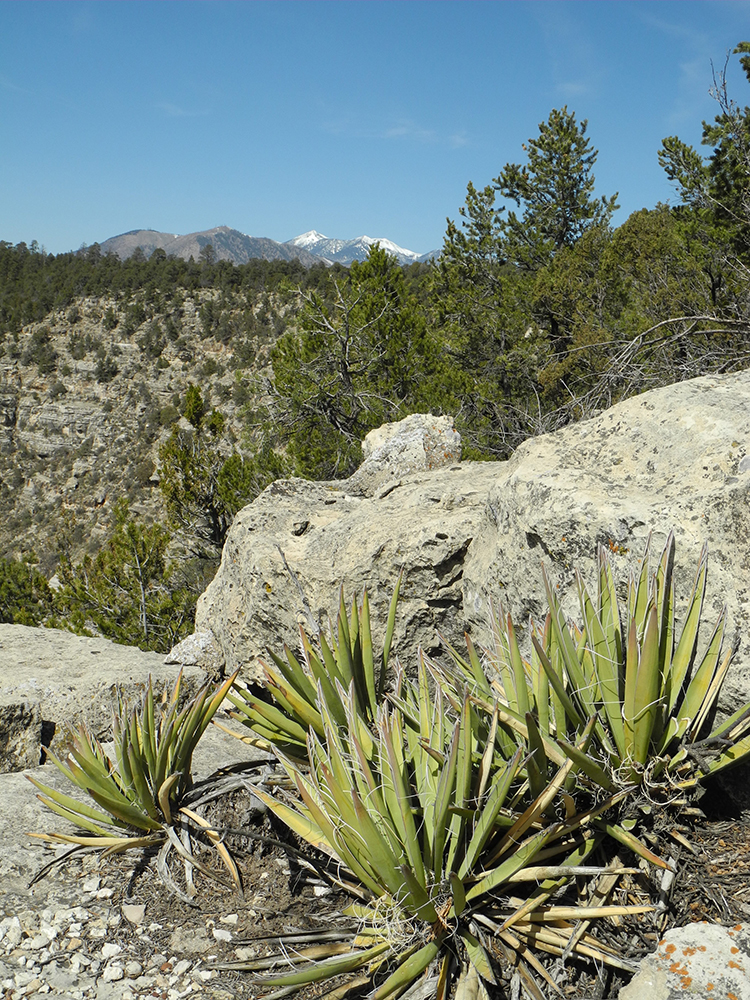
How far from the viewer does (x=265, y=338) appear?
38.1m

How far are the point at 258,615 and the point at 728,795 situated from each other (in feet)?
8.79

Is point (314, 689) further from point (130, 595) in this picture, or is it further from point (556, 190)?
point (556, 190)

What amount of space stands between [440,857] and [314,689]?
1.13 m

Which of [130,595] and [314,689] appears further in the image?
[130,595]

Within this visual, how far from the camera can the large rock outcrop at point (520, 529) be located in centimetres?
247

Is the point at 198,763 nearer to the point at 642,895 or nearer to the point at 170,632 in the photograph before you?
the point at 642,895

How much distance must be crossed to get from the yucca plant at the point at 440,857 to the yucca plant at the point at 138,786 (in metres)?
0.81

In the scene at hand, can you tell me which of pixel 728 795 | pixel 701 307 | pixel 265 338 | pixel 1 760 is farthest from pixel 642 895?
pixel 265 338

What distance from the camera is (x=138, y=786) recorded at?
2.88 m

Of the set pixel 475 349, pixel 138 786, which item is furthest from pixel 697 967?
pixel 475 349

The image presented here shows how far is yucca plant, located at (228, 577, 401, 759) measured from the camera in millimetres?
2838

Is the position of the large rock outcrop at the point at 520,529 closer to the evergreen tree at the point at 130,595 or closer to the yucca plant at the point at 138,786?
the yucca plant at the point at 138,786

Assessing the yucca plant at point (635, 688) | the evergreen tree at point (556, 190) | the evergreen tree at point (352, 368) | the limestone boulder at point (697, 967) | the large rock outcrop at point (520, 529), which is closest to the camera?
the limestone boulder at point (697, 967)

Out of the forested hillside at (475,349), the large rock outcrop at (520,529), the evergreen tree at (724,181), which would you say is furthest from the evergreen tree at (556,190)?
the large rock outcrop at (520,529)
